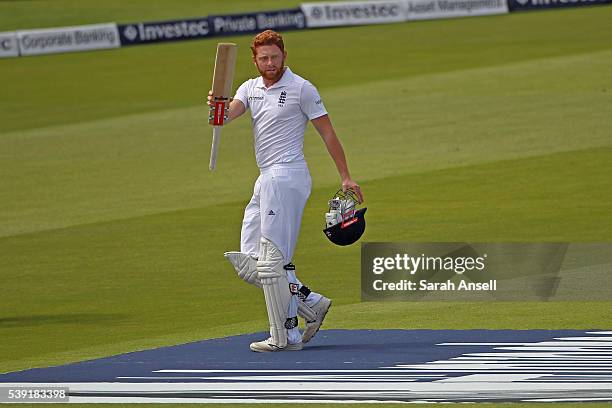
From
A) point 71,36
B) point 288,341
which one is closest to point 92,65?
point 71,36

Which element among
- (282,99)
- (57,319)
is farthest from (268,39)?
(57,319)

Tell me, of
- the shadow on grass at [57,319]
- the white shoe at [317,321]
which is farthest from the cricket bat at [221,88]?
the shadow on grass at [57,319]

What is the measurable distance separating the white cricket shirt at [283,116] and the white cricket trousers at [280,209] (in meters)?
0.10

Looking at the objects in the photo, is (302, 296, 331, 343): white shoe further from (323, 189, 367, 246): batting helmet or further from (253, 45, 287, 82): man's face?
(253, 45, 287, 82): man's face

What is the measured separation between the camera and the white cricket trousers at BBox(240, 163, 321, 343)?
38.7ft

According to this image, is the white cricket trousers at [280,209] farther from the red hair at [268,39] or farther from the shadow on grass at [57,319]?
the shadow on grass at [57,319]

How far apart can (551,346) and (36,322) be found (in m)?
4.73

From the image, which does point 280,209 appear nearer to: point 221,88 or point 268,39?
point 221,88

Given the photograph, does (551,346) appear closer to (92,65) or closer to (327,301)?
(327,301)

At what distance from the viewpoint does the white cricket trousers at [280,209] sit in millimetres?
11805

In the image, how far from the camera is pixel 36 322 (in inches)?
558

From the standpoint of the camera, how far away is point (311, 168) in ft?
81.6

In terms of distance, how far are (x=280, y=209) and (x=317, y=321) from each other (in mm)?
915

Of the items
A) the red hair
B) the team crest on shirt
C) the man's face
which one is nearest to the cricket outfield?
the team crest on shirt
